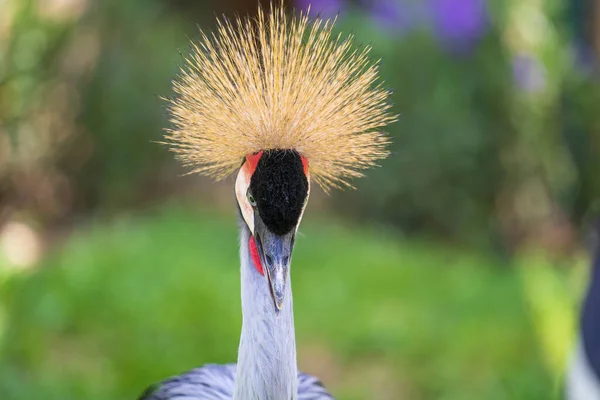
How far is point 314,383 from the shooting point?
1.63 metres

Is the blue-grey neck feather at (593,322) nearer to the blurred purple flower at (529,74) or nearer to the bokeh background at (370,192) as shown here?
the bokeh background at (370,192)

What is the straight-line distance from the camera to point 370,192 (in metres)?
3.87

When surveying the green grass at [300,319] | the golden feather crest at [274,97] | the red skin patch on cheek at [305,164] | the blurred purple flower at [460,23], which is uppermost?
the blurred purple flower at [460,23]

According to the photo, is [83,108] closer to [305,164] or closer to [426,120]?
[426,120]

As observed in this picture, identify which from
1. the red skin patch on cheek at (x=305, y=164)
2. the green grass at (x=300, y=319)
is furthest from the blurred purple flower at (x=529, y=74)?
the red skin patch on cheek at (x=305, y=164)

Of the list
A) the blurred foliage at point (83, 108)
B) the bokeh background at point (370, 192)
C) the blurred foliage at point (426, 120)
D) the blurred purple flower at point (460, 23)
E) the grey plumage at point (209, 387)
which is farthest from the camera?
the blurred purple flower at point (460, 23)

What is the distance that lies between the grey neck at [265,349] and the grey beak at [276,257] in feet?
0.12

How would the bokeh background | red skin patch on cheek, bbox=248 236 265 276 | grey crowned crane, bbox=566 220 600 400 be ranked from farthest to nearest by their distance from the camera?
the bokeh background
grey crowned crane, bbox=566 220 600 400
red skin patch on cheek, bbox=248 236 265 276

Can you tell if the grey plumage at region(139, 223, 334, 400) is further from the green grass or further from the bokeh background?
the bokeh background

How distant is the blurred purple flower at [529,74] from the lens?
379 cm

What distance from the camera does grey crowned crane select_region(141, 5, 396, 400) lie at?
1197mm

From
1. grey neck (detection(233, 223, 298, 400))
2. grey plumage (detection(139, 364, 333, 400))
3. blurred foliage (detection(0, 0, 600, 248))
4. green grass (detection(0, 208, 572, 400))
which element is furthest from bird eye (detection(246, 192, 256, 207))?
blurred foliage (detection(0, 0, 600, 248))

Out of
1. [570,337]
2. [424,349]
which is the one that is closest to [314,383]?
[424,349]

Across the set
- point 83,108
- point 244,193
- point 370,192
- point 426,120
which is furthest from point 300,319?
point 244,193
